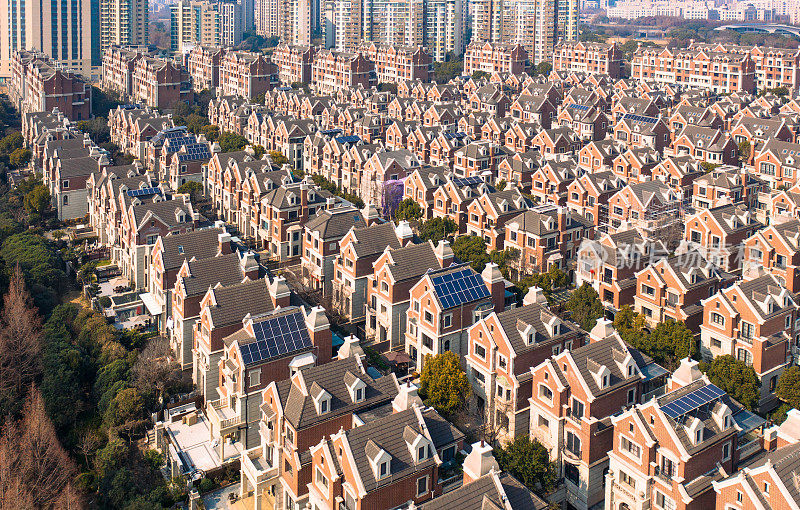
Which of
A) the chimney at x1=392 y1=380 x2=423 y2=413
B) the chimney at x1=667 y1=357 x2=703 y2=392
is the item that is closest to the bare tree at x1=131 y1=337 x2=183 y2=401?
the chimney at x1=392 y1=380 x2=423 y2=413

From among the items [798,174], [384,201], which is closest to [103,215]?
[384,201]

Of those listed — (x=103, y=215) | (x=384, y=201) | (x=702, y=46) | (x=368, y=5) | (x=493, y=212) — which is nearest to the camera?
(x=493, y=212)

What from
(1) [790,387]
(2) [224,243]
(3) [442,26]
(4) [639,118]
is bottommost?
(1) [790,387]

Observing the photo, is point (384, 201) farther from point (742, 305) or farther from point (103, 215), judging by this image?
point (742, 305)

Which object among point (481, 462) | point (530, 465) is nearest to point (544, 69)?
point (530, 465)

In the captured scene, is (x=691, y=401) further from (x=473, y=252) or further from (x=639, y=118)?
(x=639, y=118)

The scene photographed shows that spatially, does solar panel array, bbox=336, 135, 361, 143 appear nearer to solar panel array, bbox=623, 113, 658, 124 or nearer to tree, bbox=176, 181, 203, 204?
tree, bbox=176, 181, 203, 204

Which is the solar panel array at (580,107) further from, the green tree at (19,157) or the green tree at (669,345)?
the green tree at (19,157)
